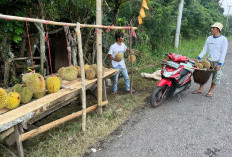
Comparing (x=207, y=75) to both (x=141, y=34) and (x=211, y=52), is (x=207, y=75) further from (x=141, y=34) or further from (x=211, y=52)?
(x=141, y=34)

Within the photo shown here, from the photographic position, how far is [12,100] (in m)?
2.01

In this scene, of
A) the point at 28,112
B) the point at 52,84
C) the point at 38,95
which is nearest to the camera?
the point at 28,112

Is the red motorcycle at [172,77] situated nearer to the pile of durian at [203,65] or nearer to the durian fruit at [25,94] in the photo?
the pile of durian at [203,65]

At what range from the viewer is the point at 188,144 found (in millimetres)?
2537

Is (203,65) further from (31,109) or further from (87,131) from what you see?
(31,109)

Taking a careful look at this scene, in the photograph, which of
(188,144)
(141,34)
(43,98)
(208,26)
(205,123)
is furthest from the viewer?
(208,26)

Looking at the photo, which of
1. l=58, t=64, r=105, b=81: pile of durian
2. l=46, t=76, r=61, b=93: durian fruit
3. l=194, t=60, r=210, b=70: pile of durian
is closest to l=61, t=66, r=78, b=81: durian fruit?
l=58, t=64, r=105, b=81: pile of durian

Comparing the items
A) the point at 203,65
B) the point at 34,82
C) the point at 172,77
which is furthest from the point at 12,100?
the point at 203,65

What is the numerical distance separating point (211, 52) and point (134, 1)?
8.15ft

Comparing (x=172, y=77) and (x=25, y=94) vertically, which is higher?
(x=25, y=94)

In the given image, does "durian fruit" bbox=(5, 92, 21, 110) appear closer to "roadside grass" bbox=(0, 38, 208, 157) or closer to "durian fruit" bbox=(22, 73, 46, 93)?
"durian fruit" bbox=(22, 73, 46, 93)

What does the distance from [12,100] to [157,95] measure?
104 inches

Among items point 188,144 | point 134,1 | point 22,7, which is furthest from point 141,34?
point 188,144

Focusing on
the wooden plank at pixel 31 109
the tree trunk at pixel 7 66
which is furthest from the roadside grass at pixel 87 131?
the tree trunk at pixel 7 66
